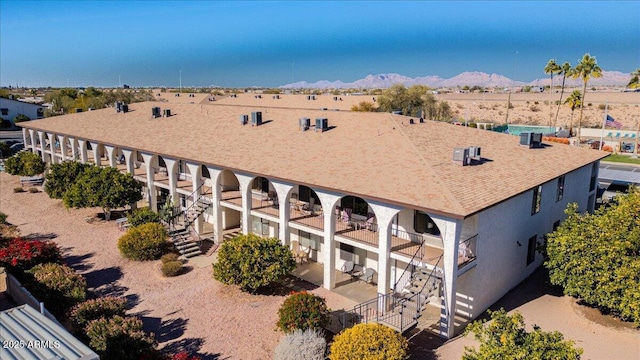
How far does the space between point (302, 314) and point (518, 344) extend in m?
7.60

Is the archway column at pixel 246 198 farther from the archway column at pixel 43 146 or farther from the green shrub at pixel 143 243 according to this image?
the archway column at pixel 43 146

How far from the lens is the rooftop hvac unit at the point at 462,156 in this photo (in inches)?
802

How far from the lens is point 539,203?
21953 mm

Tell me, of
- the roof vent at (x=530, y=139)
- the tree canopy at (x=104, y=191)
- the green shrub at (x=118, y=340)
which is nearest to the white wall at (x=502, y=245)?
the roof vent at (x=530, y=139)

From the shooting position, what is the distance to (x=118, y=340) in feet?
50.2

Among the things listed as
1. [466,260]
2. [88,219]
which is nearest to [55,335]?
[466,260]

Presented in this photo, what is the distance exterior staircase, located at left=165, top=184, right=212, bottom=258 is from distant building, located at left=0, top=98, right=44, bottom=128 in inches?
2897

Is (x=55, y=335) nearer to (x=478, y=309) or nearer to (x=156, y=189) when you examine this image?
(x=478, y=309)

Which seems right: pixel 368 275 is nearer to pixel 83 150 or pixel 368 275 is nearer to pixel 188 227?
pixel 188 227

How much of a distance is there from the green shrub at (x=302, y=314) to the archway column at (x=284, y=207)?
5868 mm

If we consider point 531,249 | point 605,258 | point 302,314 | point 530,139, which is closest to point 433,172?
point 605,258

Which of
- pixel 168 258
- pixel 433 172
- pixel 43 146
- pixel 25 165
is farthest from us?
pixel 43 146

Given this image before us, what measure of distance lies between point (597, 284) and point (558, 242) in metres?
2.07

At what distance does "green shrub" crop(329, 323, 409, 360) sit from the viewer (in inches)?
561
